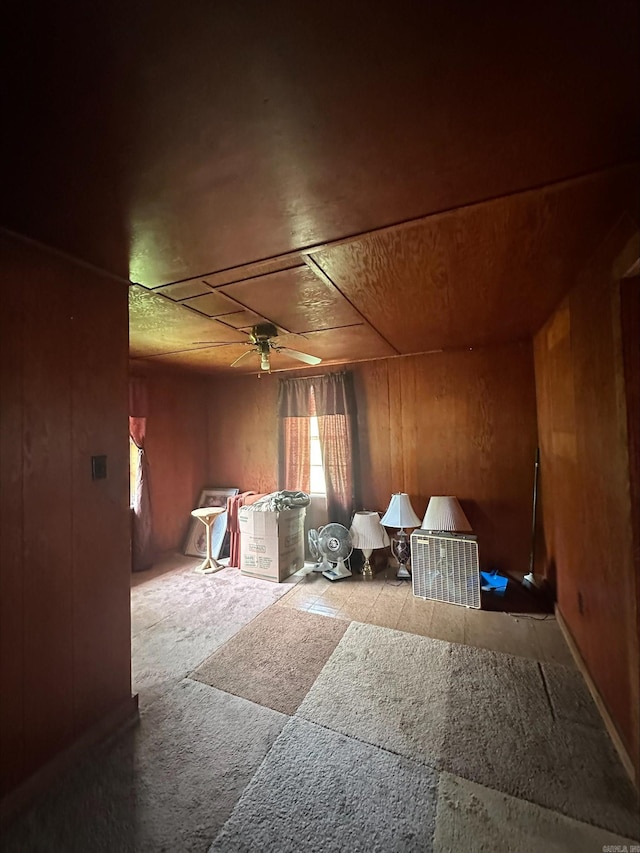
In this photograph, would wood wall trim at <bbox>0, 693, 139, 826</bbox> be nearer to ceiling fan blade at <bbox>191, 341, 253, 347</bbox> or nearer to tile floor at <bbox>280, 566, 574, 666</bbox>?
tile floor at <bbox>280, 566, 574, 666</bbox>

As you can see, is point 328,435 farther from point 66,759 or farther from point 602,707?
point 66,759

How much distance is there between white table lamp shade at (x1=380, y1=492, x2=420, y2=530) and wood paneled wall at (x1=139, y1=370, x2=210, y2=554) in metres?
2.64

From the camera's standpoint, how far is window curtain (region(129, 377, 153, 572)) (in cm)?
385

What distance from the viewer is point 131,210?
129 cm

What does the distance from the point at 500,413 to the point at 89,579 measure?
346cm

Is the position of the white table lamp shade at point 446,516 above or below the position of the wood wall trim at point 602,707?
above

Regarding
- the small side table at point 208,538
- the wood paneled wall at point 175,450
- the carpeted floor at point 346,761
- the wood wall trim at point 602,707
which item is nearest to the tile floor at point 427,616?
the wood wall trim at point 602,707

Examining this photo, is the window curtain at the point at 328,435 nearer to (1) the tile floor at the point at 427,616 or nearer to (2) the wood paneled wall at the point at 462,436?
(2) the wood paneled wall at the point at 462,436

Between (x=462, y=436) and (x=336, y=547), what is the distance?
1.72 metres

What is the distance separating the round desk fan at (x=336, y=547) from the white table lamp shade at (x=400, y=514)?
43cm

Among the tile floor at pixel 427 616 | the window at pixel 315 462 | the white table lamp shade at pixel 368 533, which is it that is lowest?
the tile floor at pixel 427 616

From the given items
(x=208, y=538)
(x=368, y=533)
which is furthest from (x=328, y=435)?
(x=208, y=538)

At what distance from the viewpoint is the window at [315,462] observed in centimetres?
424

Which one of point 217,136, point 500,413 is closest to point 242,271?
point 217,136
